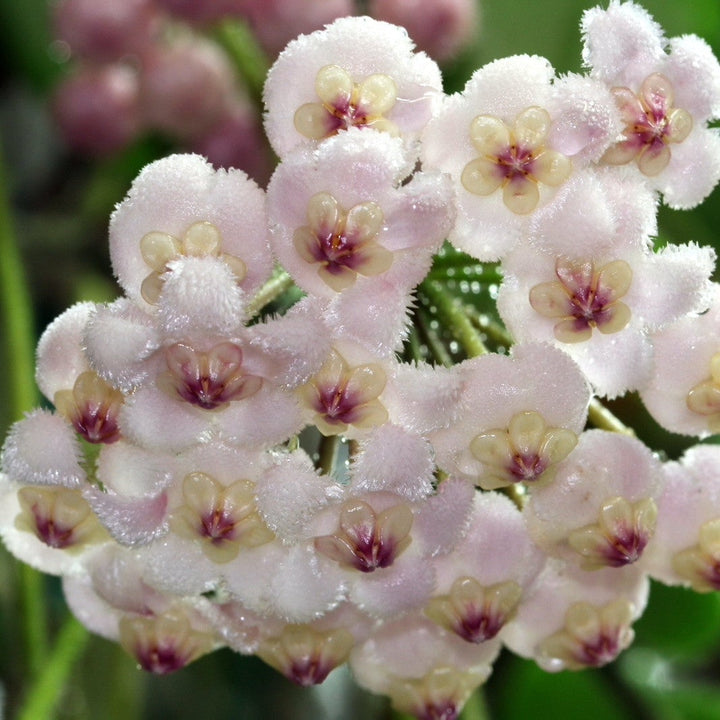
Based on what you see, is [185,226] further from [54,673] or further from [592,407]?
[54,673]

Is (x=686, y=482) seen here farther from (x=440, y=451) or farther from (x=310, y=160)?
(x=310, y=160)

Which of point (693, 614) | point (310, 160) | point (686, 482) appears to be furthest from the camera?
point (693, 614)

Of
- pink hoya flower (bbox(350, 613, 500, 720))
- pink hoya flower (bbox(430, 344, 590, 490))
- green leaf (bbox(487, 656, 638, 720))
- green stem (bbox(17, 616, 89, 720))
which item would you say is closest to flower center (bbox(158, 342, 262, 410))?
pink hoya flower (bbox(430, 344, 590, 490))

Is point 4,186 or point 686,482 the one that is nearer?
point 686,482

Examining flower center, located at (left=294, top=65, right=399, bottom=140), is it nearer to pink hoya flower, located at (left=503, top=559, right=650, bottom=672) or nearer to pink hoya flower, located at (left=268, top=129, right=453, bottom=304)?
pink hoya flower, located at (left=268, top=129, right=453, bottom=304)

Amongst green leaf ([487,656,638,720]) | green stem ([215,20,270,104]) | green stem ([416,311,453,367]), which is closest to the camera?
green stem ([416,311,453,367])

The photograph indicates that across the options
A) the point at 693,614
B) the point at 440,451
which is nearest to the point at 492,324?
the point at 440,451

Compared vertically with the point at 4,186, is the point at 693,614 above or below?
below
